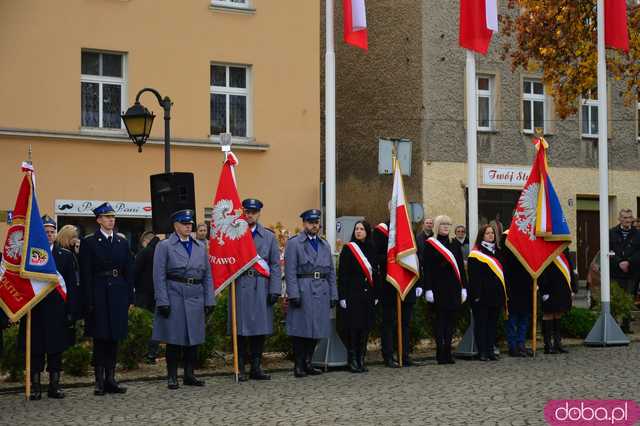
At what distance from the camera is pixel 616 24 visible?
19656 millimetres

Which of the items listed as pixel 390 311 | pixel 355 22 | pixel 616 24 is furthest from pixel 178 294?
pixel 616 24

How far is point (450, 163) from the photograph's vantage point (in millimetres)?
35062

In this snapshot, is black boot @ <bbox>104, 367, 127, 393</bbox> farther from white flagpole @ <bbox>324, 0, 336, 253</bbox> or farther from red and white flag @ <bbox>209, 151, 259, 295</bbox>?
white flagpole @ <bbox>324, 0, 336, 253</bbox>

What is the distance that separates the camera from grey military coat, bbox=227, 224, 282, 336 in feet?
48.6

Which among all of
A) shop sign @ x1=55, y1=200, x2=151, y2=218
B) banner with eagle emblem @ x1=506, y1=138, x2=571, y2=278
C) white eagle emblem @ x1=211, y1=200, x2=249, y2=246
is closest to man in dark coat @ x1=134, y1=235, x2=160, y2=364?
white eagle emblem @ x1=211, y1=200, x2=249, y2=246

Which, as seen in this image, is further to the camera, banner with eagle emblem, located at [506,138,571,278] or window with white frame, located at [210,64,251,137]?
window with white frame, located at [210,64,251,137]

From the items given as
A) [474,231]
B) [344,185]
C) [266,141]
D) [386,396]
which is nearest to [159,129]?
[266,141]

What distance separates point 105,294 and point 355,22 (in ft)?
19.8

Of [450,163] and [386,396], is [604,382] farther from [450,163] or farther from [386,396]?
[450,163]

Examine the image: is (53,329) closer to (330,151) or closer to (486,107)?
(330,151)

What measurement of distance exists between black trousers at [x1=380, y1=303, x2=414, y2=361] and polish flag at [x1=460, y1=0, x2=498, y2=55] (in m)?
4.25

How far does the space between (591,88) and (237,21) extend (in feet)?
28.2

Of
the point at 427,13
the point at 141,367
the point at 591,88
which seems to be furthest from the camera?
the point at 427,13

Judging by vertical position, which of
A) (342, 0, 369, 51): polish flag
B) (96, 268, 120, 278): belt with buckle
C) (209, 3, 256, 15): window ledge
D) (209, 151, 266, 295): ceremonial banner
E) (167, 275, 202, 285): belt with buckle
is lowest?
(167, 275, 202, 285): belt with buckle
